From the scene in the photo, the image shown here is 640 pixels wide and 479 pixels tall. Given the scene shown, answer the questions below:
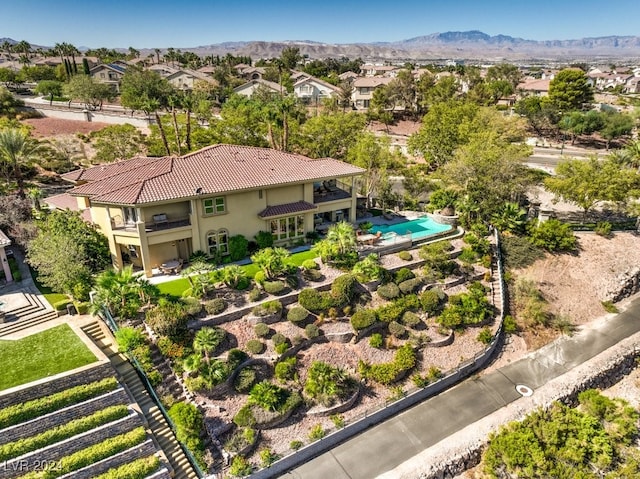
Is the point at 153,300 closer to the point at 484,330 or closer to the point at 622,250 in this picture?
the point at 484,330

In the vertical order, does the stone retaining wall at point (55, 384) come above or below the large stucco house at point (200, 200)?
below

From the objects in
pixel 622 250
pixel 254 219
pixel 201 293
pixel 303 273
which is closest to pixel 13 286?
pixel 201 293

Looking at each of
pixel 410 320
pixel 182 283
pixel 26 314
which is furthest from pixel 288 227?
pixel 26 314

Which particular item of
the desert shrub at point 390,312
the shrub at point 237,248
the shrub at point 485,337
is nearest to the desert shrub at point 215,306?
the shrub at point 237,248

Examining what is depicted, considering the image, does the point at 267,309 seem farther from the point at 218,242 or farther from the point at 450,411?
the point at 450,411

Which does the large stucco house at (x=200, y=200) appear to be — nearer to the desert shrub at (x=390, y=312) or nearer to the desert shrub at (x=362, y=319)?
the desert shrub at (x=362, y=319)
